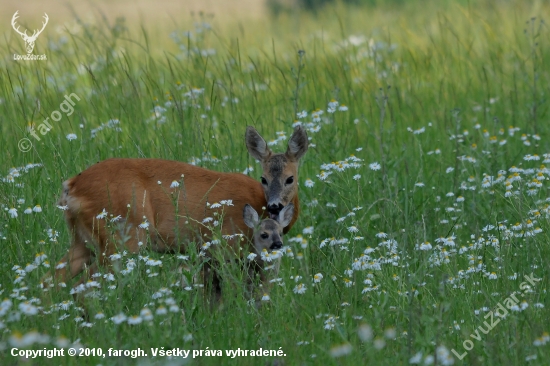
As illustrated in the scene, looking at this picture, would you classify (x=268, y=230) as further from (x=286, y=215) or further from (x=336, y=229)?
(x=336, y=229)

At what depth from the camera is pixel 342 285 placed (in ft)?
16.0

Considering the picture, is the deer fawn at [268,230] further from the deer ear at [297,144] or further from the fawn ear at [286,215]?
the deer ear at [297,144]

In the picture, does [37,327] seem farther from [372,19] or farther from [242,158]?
[372,19]

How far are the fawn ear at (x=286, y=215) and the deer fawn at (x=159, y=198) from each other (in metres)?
0.11

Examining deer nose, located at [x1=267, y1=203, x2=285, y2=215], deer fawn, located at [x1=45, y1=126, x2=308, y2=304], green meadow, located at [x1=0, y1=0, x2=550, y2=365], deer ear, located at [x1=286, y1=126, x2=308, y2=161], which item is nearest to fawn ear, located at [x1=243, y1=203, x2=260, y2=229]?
deer fawn, located at [x1=45, y1=126, x2=308, y2=304]

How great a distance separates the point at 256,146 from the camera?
6.24 m

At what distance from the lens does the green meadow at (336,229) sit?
3855 millimetres

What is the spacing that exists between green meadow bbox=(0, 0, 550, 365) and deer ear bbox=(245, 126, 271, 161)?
0.27 metres

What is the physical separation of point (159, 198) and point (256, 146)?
3.18 feet

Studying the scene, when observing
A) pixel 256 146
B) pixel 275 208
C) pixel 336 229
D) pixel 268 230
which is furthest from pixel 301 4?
pixel 268 230

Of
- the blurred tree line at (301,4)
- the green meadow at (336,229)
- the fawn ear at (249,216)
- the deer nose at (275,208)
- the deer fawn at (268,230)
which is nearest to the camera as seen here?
the green meadow at (336,229)

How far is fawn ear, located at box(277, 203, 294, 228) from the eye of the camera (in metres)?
5.50

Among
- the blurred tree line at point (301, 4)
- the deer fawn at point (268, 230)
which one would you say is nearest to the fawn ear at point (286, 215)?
the deer fawn at point (268, 230)

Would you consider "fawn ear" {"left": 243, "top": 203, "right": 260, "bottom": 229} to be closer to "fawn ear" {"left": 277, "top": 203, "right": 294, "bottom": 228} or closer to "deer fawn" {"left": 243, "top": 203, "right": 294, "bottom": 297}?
"deer fawn" {"left": 243, "top": 203, "right": 294, "bottom": 297}
